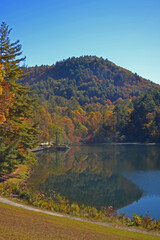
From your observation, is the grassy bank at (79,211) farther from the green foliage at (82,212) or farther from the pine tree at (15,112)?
the pine tree at (15,112)

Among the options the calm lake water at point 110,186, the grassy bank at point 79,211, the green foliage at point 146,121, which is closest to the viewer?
the grassy bank at point 79,211

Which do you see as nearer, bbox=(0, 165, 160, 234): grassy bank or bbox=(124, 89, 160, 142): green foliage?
bbox=(0, 165, 160, 234): grassy bank

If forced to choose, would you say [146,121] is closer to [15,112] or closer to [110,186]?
[110,186]

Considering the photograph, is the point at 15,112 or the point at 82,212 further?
the point at 15,112

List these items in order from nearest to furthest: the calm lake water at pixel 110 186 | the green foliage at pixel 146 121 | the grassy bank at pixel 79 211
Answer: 1. the grassy bank at pixel 79 211
2. the calm lake water at pixel 110 186
3. the green foliage at pixel 146 121

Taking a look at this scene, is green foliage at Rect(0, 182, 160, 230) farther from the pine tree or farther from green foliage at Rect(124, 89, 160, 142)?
green foliage at Rect(124, 89, 160, 142)

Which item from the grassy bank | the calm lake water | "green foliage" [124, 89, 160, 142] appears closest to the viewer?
the grassy bank

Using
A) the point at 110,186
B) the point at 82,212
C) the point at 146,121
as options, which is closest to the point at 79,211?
the point at 82,212

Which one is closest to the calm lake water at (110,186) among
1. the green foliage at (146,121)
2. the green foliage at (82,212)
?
the green foliage at (82,212)

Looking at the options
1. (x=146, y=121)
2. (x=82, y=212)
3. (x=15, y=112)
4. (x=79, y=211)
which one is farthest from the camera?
(x=146, y=121)

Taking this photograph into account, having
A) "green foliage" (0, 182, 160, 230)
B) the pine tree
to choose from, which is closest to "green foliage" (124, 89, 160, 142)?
the pine tree

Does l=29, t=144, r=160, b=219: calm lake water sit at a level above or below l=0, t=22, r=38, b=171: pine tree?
below

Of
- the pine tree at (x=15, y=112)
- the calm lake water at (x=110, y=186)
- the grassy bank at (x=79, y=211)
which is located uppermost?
the pine tree at (x=15, y=112)

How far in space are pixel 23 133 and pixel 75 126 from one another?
4302 inches
